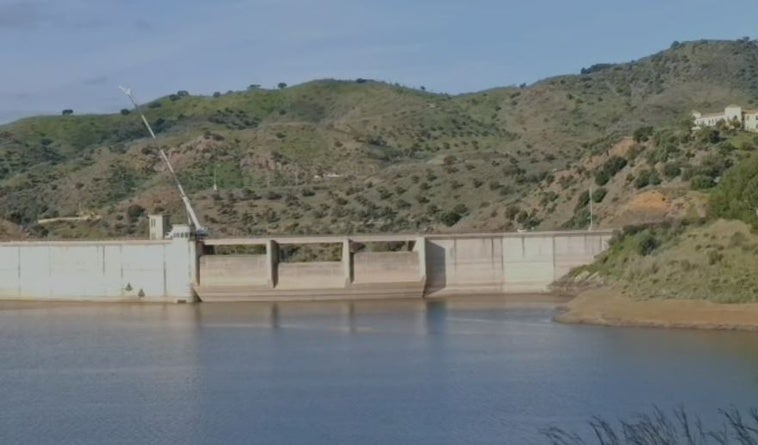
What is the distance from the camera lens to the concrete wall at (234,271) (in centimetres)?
6444

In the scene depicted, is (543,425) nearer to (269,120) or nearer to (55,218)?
(55,218)

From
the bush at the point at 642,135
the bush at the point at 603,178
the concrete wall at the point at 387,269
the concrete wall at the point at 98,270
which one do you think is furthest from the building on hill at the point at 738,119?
the concrete wall at the point at 98,270

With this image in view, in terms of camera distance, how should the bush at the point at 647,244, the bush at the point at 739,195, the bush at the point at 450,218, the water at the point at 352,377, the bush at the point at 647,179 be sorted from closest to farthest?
1. the water at the point at 352,377
2. the bush at the point at 739,195
3. the bush at the point at 647,244
4. the bush at the point at 647,179
5. the bush at the point at 450,218

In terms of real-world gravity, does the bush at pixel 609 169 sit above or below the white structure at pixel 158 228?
above

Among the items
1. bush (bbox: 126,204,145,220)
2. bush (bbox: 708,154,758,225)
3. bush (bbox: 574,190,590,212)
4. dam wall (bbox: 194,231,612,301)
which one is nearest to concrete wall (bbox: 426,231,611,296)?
dam wall (bbox: 194,231,612,301)

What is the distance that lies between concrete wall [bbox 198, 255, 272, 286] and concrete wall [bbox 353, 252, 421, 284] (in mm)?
4294

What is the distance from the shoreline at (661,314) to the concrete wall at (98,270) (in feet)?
65.8

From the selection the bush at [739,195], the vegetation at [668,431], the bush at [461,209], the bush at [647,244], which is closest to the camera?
the vegetation at [668,431]

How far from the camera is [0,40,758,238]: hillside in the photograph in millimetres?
76375

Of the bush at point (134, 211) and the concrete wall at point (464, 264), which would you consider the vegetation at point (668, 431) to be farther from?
the bush at point (134, 211)

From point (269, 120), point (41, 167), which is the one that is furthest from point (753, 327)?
point (269, 120)

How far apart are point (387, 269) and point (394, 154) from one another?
55894mm

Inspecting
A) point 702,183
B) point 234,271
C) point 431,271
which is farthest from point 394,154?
point 431,271

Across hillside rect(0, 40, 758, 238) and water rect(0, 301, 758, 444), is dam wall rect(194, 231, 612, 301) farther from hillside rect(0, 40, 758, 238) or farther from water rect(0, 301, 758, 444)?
water rect(0, 301, 758, 444)
